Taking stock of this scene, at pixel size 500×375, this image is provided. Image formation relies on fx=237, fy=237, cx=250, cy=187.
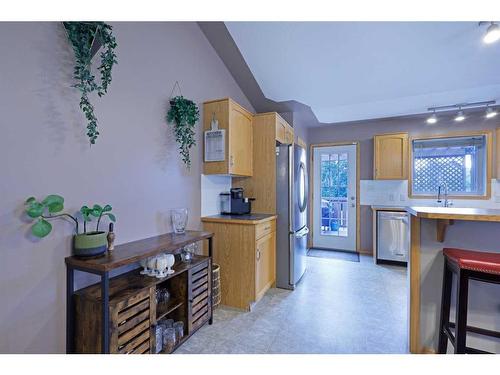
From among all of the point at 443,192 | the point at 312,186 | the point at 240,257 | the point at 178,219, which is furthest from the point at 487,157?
the point at 178,219

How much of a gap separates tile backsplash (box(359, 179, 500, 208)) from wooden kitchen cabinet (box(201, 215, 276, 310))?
2702 mm

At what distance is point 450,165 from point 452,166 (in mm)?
32

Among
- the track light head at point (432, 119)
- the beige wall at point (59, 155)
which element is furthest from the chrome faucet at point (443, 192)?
the beige wall at point (59, 155)

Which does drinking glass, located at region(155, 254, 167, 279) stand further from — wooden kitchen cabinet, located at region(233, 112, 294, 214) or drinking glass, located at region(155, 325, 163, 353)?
wooden kitchen cabinet, located at region(233, 112, 294, 214)

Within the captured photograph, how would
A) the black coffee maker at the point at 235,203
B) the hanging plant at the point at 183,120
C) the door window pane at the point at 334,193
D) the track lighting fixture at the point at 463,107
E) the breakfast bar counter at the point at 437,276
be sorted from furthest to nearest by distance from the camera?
the door window pane at the point at 334,193 → the track lighting fixture at the point at 463,107 → the black coffee maker at the point at 235,203 → the hanging plant at the point at 183,120 → the breakfast bar counter at the point at 437,276

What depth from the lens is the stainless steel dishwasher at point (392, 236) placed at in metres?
3.65

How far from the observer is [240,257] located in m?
2.40

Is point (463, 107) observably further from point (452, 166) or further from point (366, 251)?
point (366, 251)

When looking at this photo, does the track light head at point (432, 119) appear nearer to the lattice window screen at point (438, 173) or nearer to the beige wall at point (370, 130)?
the beige wall at point (370, 130)

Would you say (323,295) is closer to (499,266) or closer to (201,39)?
(499,266)

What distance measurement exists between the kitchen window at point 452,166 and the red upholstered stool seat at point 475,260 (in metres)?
A: 3.08

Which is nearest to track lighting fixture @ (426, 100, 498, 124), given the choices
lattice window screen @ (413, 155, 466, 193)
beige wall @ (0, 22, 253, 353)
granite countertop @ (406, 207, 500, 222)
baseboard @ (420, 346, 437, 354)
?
lattice window screen @ (413, 155, 466, 193)

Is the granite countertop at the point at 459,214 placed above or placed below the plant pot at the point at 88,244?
above
